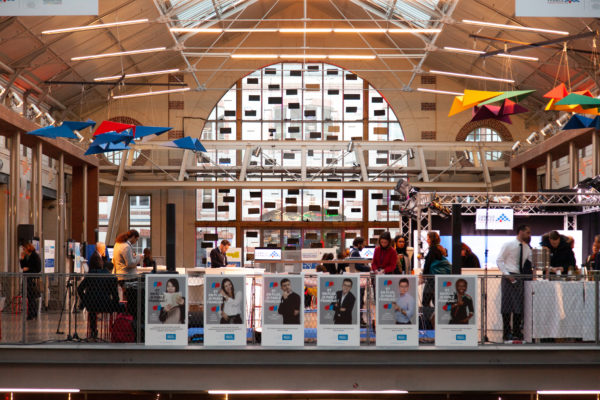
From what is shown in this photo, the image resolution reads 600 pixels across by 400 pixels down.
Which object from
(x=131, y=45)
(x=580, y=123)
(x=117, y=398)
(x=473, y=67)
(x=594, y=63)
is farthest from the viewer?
(x=473, y=67)

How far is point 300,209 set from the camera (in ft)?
96.8

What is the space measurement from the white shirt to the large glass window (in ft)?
67.8

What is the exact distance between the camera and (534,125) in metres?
28.7

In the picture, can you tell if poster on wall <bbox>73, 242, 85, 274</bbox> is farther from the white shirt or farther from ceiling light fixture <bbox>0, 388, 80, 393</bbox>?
the white shirt

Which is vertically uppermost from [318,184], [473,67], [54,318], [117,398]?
[473,67]

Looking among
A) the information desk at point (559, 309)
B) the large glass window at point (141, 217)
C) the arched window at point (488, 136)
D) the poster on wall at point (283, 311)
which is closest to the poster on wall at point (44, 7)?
the poster on wall at point (283, 311)

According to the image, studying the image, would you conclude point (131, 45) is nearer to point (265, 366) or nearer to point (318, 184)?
point (318, 184)

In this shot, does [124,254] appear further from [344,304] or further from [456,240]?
[456,240]

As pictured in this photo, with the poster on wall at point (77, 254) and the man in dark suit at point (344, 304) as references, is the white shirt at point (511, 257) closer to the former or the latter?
the man in dark suit at point (344, 304)

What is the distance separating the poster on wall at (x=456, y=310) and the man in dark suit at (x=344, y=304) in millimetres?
1022

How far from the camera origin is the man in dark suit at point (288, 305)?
29.7 feet

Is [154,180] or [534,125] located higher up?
[534,125]

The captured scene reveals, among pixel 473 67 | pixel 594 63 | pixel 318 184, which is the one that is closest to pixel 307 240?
pixel 318 184

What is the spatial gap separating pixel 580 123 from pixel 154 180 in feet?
58.9
